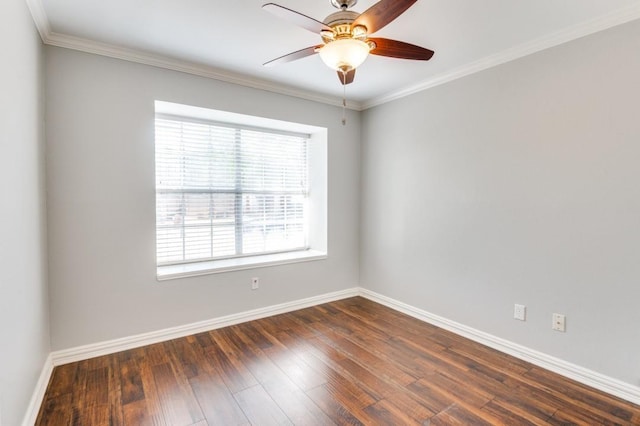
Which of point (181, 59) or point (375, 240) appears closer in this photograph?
point (181, 59)

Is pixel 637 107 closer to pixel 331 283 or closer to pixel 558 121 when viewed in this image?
pixel 558 121

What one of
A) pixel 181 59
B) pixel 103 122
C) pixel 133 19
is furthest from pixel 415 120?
pixel 103 122

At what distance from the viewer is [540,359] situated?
2379mm

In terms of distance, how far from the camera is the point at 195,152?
10.6 ft

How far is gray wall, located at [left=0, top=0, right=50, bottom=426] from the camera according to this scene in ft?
4.63

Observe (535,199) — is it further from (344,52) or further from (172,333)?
(172,333)

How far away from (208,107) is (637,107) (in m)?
3.17

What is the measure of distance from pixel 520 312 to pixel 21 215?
133 inches

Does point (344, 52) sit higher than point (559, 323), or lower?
higher

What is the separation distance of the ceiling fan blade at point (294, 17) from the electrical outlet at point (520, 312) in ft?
8.04

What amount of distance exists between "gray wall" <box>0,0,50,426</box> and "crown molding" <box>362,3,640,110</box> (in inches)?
119

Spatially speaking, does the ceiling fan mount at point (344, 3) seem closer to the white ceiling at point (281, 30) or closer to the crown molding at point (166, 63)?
the white ceiling at point (281, 30)

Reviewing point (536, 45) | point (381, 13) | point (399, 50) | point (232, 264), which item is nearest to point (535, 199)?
point (536, 45)

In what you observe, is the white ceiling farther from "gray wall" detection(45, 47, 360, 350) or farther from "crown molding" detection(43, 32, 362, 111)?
"gray wall" detection(45, 47, 360, 350)
